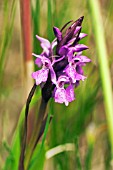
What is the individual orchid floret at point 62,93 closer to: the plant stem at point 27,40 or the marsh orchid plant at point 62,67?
the marsh orchid plant at point 62,67

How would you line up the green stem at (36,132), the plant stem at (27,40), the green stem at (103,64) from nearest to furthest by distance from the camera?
the green stem at (103,64) → the green stem at (36,132) → the plant stem at (27,40)

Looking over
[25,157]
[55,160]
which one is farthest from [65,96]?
[55,160]

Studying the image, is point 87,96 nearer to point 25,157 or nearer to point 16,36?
point 25,157

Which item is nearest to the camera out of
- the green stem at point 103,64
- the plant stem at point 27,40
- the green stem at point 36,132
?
the green stem at point 103,64

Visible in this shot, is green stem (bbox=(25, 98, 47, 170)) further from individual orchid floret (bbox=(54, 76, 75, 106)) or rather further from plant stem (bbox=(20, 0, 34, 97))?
plant stem (bbox=(20, 0, 34, 97))

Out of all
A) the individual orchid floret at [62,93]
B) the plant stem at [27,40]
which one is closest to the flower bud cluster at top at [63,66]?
the individual orchid floret at [62,93]

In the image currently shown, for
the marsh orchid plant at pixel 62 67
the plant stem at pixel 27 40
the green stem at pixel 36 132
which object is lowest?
the green stem at pixel 36 132

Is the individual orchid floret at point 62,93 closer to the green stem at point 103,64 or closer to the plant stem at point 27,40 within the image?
the green stem at point 103,64

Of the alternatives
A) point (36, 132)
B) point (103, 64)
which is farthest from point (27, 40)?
point (103, 64)

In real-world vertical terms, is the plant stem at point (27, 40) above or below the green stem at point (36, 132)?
above

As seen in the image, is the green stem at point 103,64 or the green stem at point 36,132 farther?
the green stem at point 36,132

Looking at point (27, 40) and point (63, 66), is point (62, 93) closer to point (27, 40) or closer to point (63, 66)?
point (63, 66)

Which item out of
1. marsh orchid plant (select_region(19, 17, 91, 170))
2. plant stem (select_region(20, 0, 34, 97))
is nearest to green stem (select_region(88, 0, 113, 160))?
marsh orchid plant (select_region(19, 17, 91, 170))
